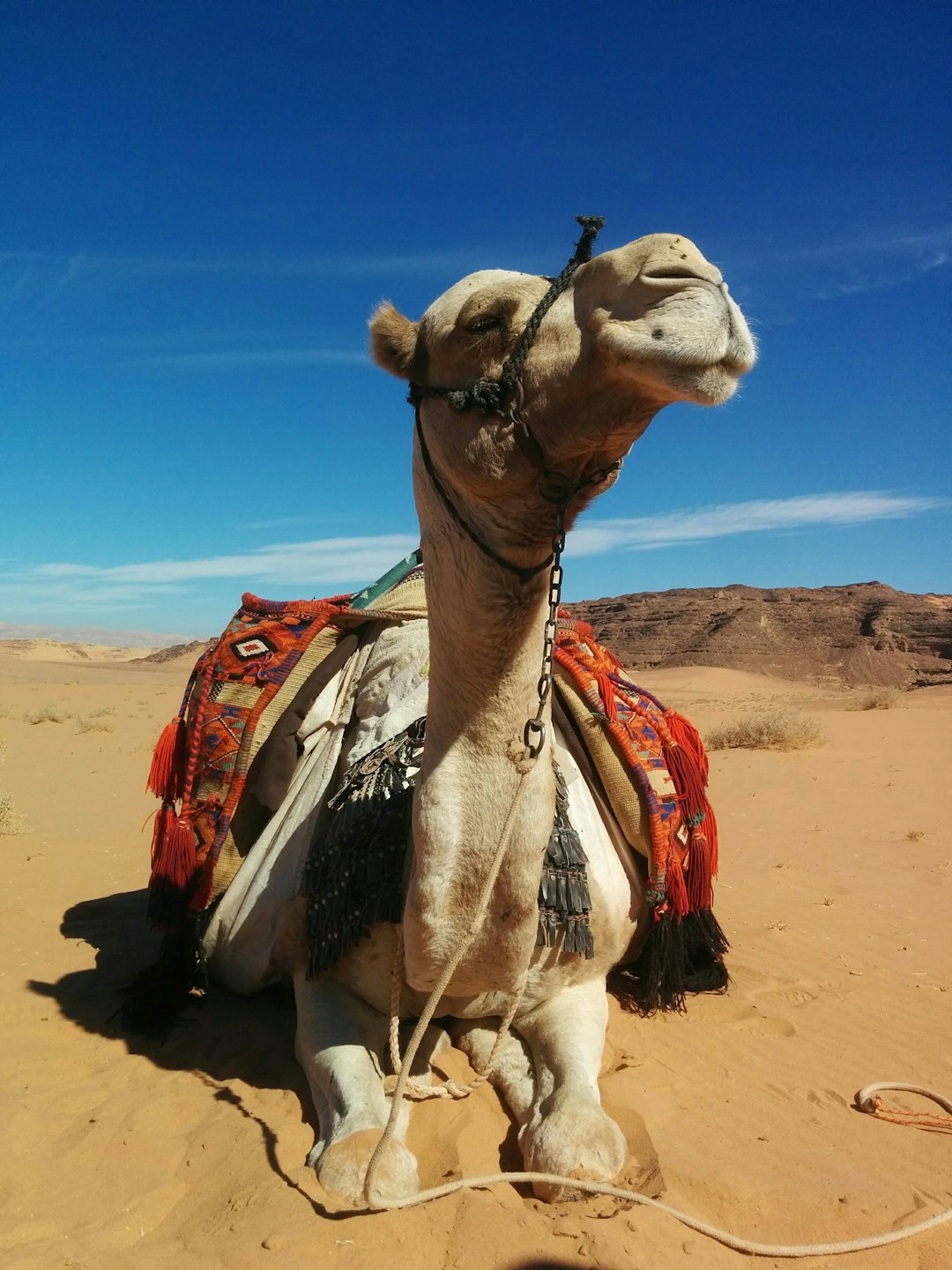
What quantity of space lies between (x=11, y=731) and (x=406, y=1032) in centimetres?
1589

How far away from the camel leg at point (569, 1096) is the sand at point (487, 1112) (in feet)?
0.32

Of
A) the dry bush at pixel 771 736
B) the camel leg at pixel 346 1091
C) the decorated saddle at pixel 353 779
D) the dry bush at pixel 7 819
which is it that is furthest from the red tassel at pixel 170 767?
the dry bush at pixel 771 736

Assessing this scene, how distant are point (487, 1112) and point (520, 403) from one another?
7.65 ft

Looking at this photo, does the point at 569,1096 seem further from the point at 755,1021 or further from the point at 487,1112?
the point at 755,1021

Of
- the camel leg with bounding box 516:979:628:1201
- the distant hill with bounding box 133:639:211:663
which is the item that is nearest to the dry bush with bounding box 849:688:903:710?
the camel leg with bounding box 516:979:628:1201

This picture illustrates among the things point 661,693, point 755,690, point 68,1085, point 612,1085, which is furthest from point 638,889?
point 755,690

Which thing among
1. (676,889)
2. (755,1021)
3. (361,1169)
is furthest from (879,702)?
(361,1169)

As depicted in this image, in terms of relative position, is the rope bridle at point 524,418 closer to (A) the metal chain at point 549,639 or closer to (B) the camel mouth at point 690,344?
(A) the metal chain at point 549,639

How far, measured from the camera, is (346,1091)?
287 cm

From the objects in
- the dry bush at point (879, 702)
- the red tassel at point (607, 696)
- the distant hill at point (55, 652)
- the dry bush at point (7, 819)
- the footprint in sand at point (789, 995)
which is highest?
the red tassel at point (607, 696)

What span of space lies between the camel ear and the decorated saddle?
148cm

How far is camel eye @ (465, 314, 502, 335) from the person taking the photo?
2.15 meters

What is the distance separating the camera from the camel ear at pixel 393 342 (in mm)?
2352

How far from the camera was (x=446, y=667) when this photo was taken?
242 centimetres
